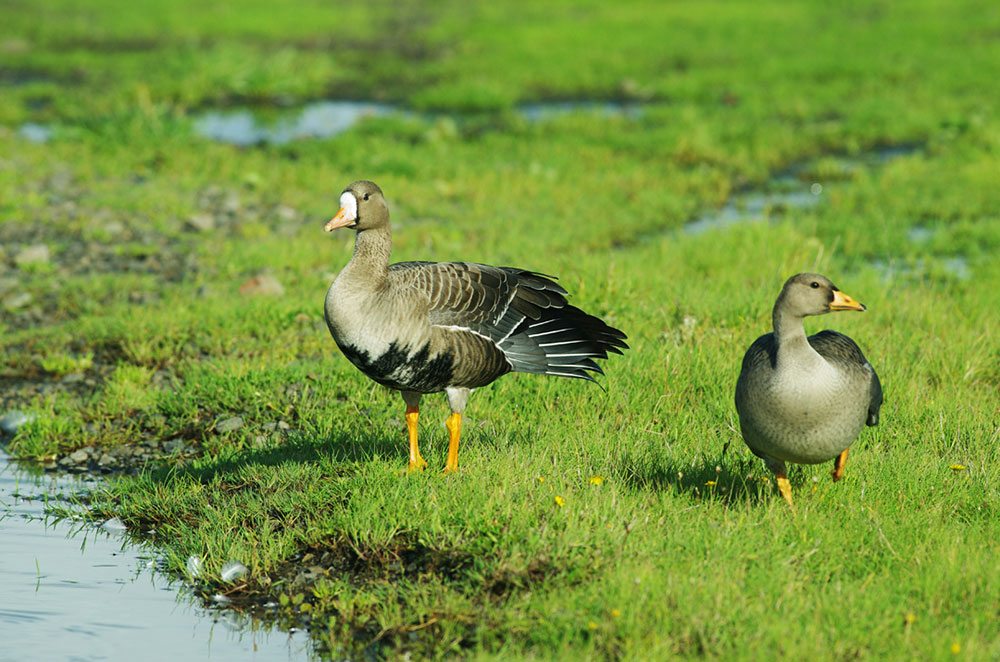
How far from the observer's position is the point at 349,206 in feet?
20.8

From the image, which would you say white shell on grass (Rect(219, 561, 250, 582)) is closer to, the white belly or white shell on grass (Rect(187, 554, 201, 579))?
white shell on grass (Rect(187, 554, 201, 579))

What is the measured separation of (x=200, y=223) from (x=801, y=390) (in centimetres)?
817

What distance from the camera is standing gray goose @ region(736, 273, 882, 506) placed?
18.5 ft

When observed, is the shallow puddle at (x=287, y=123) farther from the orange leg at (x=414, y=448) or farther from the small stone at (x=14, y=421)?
the orange leg at (x=414, y=448)

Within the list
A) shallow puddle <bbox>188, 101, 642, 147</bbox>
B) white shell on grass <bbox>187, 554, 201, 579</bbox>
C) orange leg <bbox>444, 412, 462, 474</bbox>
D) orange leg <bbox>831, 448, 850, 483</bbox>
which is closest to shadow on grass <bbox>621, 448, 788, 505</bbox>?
orange leg <bbox>831, 448, 850, 483</bbox>

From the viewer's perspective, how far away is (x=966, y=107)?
1778cm

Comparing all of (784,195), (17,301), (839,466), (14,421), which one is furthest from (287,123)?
(839,466)

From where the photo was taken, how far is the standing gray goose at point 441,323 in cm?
614

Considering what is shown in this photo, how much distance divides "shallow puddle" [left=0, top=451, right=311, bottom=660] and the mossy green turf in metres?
0.24

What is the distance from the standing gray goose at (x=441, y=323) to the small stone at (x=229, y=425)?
5.08 ft

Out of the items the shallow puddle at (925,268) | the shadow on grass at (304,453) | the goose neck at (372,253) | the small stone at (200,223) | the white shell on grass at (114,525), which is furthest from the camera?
the small stone at (200,223)

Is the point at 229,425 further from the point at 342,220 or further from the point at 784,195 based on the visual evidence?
the point at 784,195

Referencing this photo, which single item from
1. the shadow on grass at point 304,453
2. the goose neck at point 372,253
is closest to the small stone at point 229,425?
the shadow on grass at point 304,453

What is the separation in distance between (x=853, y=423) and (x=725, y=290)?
430cm
